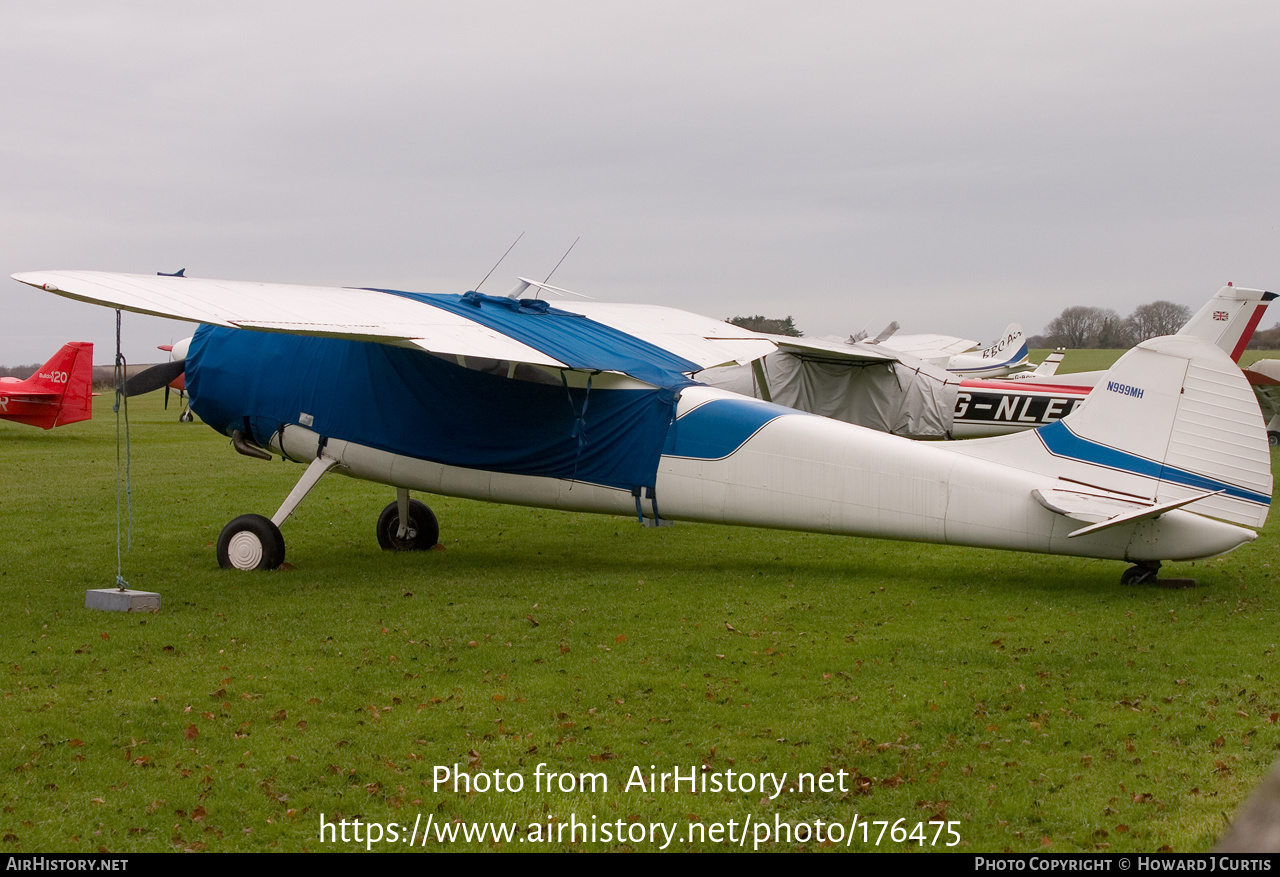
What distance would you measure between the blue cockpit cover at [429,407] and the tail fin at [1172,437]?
3499 mm

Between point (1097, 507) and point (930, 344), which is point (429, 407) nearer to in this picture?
point (1097, 507)

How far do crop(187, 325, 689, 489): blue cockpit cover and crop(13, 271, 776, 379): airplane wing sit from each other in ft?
1.66

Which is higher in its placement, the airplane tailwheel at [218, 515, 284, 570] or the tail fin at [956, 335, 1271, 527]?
the tail fin at [956, 335, 1271, 527]

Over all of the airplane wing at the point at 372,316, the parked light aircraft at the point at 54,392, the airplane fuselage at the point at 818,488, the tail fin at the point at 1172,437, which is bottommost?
the parked light aircraft at the point at 54,392

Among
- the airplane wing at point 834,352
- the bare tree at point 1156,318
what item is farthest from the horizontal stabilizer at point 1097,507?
the bare tree at point 1156,318

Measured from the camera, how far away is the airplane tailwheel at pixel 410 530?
11766 mm

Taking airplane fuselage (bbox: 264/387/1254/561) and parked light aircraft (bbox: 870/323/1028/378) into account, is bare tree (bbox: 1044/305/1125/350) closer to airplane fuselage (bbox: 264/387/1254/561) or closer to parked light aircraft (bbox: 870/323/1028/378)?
parked light aircraft (bbox: 870/323/1028/378)

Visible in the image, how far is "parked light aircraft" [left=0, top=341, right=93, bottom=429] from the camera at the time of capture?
26297 mm

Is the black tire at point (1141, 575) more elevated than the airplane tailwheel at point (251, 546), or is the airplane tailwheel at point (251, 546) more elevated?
the black tire at point (1141, 575)

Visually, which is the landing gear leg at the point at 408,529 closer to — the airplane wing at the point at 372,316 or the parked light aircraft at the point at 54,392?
the airplane wing at the point at 372,316

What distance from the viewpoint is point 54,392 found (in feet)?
86.6

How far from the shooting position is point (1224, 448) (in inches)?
325

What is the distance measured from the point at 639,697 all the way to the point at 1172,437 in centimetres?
489

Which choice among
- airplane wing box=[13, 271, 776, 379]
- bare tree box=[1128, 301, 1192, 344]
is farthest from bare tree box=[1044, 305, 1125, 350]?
airplane wing box=[13, 271, 776, 379]
